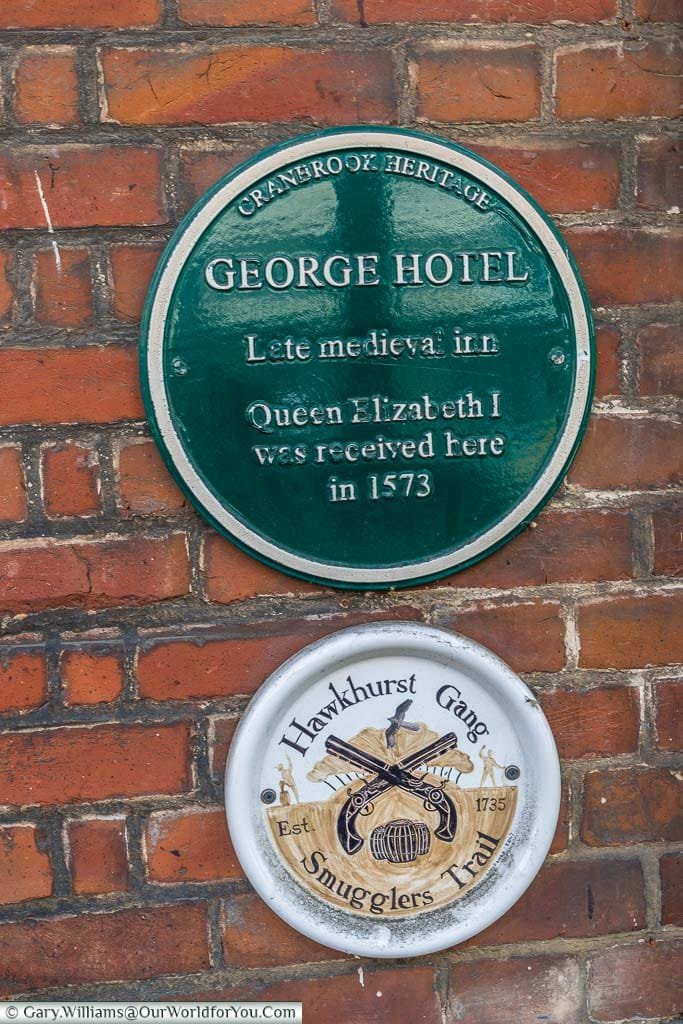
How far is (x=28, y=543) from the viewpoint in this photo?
3.85 ft

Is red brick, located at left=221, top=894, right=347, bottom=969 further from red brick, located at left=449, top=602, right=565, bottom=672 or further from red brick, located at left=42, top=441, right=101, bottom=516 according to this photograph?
red brick, located at left=42, top=441, right=101, bottom=516

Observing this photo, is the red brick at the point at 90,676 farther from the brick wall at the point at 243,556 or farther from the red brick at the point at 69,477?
the red brick at the point at 69,477

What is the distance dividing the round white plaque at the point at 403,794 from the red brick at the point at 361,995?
0.08 meters

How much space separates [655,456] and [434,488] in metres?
0.30

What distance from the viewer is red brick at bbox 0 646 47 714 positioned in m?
1.18

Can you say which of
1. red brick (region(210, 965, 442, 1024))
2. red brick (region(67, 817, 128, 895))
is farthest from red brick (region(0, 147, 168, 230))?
red brick (region(210, 965, 442, 1024))

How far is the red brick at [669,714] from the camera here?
1260mm

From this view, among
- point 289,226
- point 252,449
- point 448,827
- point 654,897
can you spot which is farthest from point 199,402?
point 654,897

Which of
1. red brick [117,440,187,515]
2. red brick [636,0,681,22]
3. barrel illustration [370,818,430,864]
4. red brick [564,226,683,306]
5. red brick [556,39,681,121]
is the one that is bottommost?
barrel illustration [370,818,430,864]

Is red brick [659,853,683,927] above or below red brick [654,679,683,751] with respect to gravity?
below

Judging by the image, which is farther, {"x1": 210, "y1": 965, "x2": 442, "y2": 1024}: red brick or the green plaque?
{"x1": 210, "y1": 965, "x2": 442, "y2": 1024}: red brick

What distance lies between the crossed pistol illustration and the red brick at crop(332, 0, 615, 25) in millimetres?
889

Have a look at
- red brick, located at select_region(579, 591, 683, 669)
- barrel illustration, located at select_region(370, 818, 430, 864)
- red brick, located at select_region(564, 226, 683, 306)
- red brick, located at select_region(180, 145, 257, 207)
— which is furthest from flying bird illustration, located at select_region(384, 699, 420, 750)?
red brick, located at select_region(180, 145, 257, 207)

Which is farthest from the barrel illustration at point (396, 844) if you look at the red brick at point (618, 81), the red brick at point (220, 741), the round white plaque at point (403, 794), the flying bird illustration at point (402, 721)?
the red brick at point (618, 81)
